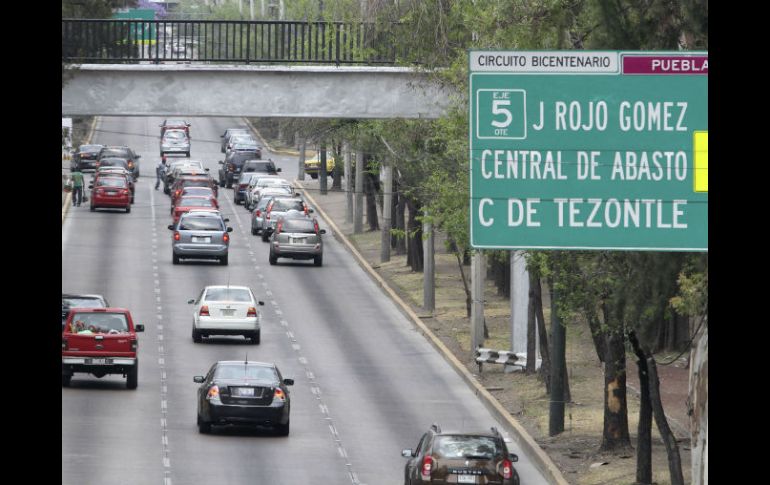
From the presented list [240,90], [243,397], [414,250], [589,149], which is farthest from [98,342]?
[414,250]

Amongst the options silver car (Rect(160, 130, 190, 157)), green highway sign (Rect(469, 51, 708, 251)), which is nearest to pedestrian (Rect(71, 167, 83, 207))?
silver car (Rect(160, 130, 190, 157))

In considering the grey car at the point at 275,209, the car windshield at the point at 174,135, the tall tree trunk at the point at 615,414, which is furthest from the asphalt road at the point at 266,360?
the car windshield at the point at 174,135

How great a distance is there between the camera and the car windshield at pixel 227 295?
4562 centimetres

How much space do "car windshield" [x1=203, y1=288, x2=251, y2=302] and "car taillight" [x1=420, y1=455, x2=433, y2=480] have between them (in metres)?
19.9

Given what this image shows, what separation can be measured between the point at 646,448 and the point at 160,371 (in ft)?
54.0

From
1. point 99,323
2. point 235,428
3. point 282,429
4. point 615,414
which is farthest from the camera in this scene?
point 99,323

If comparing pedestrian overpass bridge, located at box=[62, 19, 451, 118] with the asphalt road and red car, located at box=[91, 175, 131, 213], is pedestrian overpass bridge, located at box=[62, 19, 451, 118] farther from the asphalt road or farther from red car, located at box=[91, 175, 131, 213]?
red car, located at box=[91, 175, 131, 213]

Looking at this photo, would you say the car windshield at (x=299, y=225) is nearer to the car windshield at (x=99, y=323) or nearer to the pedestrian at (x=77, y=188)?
the pedestrian at (x=77, y=188)

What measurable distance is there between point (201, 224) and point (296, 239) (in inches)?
144

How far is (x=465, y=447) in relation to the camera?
26.5 m

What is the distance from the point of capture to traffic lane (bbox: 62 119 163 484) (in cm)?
3052

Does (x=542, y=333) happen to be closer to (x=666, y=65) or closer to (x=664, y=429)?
(x=664, y=429)
